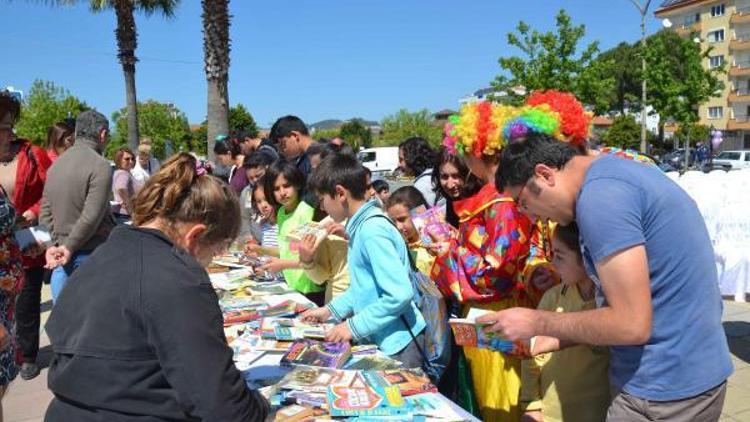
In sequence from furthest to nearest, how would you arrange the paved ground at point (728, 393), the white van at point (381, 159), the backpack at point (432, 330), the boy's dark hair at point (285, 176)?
the white van at point (381, 159) → the boy's dark hair at point (285, 176) → the paved ground at point (728, 393) → the backpack at point (432, 330)

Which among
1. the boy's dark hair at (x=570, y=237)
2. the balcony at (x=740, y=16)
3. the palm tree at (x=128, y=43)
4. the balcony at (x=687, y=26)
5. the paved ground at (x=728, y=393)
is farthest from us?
the balcony at (x=687, y=26)

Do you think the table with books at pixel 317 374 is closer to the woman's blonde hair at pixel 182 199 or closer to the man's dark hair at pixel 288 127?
the woman's blonde hair at pixel 182 199

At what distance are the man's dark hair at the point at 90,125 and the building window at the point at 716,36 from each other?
5539 centimetres

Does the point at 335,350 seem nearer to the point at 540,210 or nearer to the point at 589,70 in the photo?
the point at 540,210

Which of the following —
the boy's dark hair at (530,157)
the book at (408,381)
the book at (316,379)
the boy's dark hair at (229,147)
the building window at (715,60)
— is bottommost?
the book at (408,381)

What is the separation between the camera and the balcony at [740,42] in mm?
44594

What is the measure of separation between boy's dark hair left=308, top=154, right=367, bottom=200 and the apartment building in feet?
166

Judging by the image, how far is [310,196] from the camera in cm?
367

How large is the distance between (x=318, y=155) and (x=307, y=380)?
3.18m

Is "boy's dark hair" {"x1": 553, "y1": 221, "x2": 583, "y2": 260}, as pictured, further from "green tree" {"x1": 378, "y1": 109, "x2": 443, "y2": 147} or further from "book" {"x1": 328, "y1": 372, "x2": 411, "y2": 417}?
"green tree" {"x1": 378, "y1": 109, "x2": 443, "y2": 147}

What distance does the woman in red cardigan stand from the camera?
13.0 feet

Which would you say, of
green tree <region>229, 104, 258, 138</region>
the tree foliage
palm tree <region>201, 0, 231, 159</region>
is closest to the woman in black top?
palm tree <region>201, 0, 231, 159</region>

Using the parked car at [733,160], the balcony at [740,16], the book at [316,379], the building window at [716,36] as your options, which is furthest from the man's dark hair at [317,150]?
the building window at [716,36]

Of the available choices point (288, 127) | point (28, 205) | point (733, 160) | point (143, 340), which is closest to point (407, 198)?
point (288, 127)
